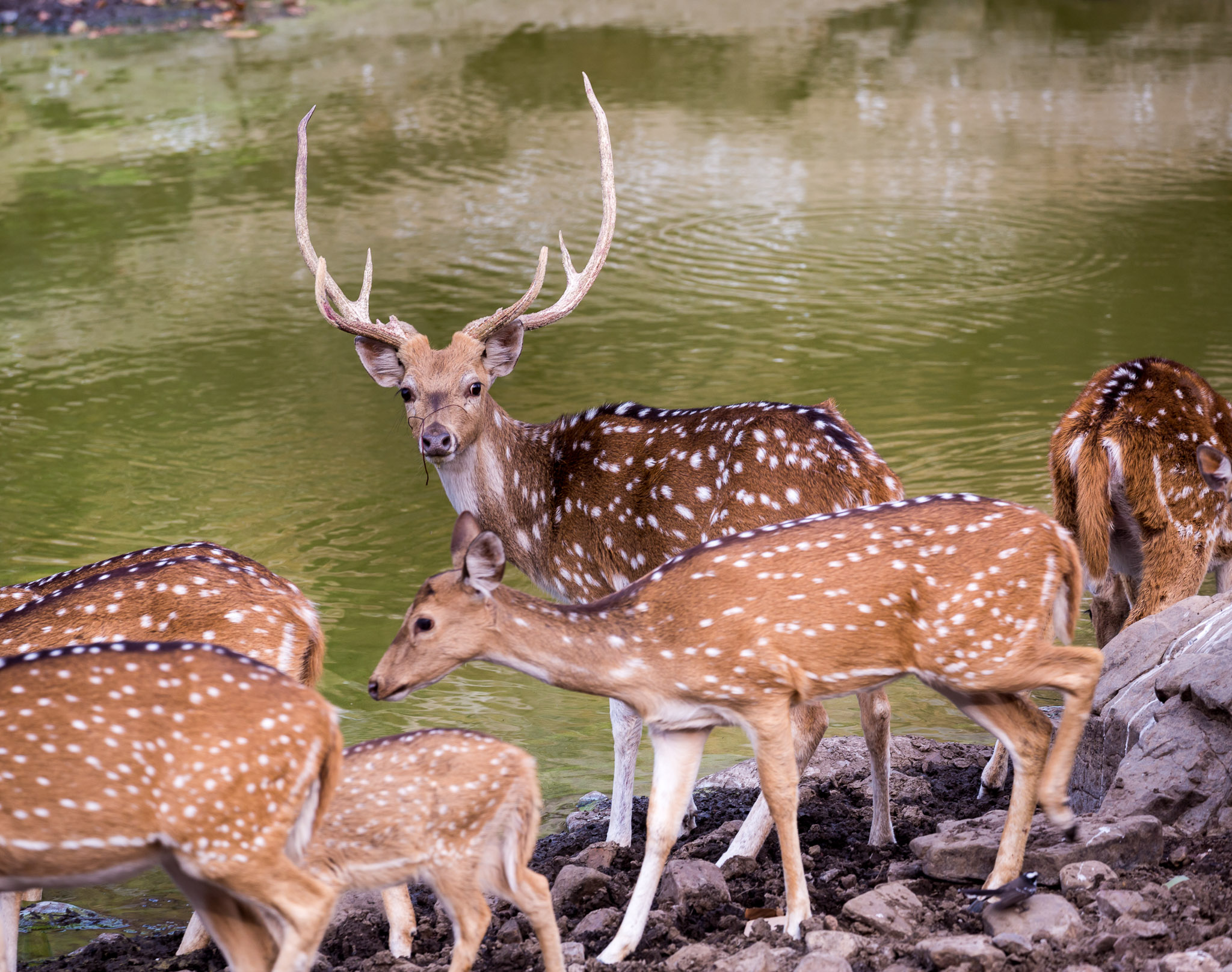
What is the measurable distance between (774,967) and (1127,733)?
5.77 feet

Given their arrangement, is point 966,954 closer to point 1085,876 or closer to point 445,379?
point 1085,876

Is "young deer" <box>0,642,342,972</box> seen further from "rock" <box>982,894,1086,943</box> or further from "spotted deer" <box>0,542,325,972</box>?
"rock" <box>982,894,1086,943</box>

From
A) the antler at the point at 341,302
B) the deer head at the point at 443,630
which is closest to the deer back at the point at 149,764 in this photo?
the deer head at the point at 443,630

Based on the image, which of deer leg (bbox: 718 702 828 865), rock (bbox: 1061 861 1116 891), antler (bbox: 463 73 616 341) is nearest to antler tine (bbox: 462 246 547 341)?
antler (bbox: 463 73 616 341)

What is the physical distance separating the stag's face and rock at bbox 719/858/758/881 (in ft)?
6.41

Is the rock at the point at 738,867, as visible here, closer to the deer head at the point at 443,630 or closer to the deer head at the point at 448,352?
the deer head at the point at 443,630

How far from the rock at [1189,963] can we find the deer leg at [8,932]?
3.14 m

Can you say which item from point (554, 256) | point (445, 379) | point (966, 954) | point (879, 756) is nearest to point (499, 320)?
point (445, 379)

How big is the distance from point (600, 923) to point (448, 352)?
2.52 m

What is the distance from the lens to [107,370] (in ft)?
37.3

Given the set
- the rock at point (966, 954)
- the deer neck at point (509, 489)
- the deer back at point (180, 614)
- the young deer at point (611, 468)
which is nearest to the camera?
the rock at point (966, 954)

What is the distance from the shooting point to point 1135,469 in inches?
235

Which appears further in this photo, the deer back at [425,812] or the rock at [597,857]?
the rock at [597,857]

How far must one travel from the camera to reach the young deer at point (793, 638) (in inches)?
175
